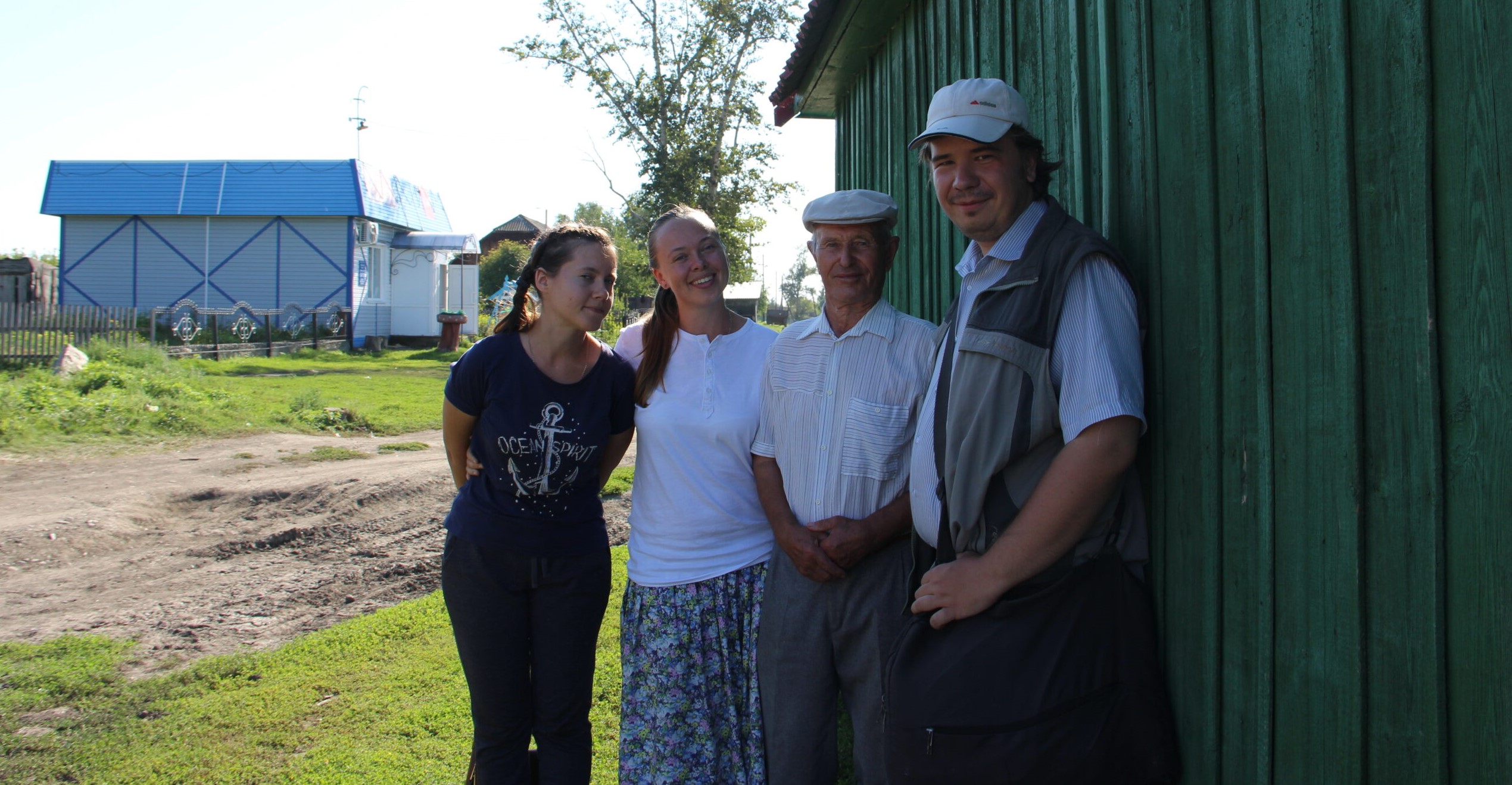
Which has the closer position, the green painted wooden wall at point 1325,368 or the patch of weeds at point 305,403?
the green painted wooden wall at point 1325,368

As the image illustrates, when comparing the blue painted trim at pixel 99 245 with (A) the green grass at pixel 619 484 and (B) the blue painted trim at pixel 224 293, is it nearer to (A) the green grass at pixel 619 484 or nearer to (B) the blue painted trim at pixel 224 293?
(B) the blue painted trim at pixel 224 293

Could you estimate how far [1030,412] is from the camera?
189 cm

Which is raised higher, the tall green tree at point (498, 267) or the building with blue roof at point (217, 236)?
the tall green tree at point (498, 267)

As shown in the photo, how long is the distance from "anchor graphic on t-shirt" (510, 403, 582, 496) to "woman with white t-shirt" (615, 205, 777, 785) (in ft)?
0.91

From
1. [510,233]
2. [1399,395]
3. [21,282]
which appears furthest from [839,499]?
[510,233]

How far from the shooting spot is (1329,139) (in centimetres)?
147

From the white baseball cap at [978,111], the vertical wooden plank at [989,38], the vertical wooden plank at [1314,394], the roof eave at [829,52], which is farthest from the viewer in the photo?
the roof eave at [829,52]

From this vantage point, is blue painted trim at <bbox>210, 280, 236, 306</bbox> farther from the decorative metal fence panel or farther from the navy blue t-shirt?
the navy blue t-shirt

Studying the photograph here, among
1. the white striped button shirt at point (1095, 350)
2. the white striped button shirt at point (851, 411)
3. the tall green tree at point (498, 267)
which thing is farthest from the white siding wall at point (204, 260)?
the white striped button shirt at point (1095, 350)

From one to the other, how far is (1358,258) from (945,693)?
1.06 meters

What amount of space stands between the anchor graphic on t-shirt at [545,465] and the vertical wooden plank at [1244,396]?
1899 millimetres

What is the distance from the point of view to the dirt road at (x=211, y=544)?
5176mm

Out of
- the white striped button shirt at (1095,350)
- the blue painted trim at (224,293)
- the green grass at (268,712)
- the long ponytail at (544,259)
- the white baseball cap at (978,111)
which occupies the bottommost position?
the green grass at (268,712)

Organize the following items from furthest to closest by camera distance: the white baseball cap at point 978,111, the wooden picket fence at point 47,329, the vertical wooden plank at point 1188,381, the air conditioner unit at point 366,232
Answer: the air conditioner unit at point 366,232, the wooden picket fence at point 47,329, the white baseball cap at point 978,111, the vertical wooden plank at point 1188,381
